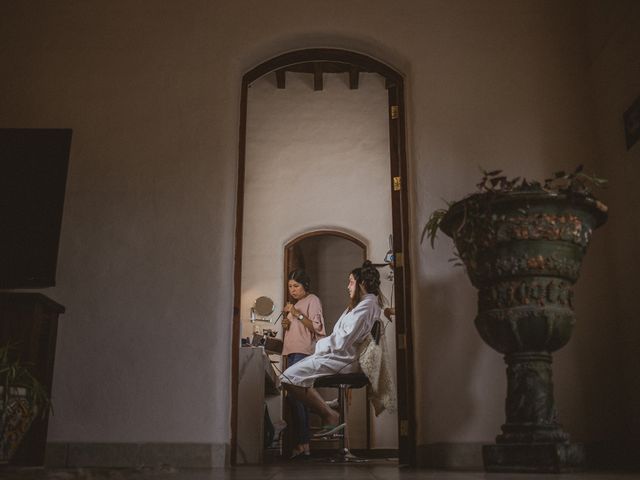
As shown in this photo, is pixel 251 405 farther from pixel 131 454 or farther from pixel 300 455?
pixel 131 454

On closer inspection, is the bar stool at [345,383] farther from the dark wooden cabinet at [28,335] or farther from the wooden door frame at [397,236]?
the dark wooden cabinet at [28,335]

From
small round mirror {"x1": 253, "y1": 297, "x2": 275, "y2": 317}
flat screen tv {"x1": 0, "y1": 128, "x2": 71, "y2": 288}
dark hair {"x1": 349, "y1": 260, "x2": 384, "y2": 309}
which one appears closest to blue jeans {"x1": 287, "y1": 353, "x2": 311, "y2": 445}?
dark hair {"x1": 349, "y1": 260, "x2": 384, "y2": 309}

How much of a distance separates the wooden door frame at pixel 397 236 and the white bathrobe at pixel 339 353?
0.77 m

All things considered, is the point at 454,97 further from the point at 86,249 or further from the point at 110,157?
the point at 86,249

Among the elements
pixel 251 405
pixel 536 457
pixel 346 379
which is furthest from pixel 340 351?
pixel 536 457

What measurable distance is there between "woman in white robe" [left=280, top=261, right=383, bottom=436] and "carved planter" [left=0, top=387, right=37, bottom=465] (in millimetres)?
2038

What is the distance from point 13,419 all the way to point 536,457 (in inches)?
79.1

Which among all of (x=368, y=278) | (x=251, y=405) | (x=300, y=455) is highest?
(x=368, y=278)

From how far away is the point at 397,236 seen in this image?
12.8 feet

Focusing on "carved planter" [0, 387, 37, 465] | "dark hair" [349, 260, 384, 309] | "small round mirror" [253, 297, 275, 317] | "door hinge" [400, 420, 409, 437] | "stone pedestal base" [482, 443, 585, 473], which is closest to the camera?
"stone pedestal base" [482, 443, 585, 473]

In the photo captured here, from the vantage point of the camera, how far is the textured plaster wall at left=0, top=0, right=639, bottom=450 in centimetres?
347

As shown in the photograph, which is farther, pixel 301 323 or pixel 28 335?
pixel 301 323

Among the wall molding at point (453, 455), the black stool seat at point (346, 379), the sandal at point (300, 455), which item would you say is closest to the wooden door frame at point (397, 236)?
the wall molding at point (453, 455)

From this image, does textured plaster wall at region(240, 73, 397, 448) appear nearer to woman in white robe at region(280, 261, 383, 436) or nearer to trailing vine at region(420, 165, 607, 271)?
woman in white robe at region(280, 261, 383, 436)
